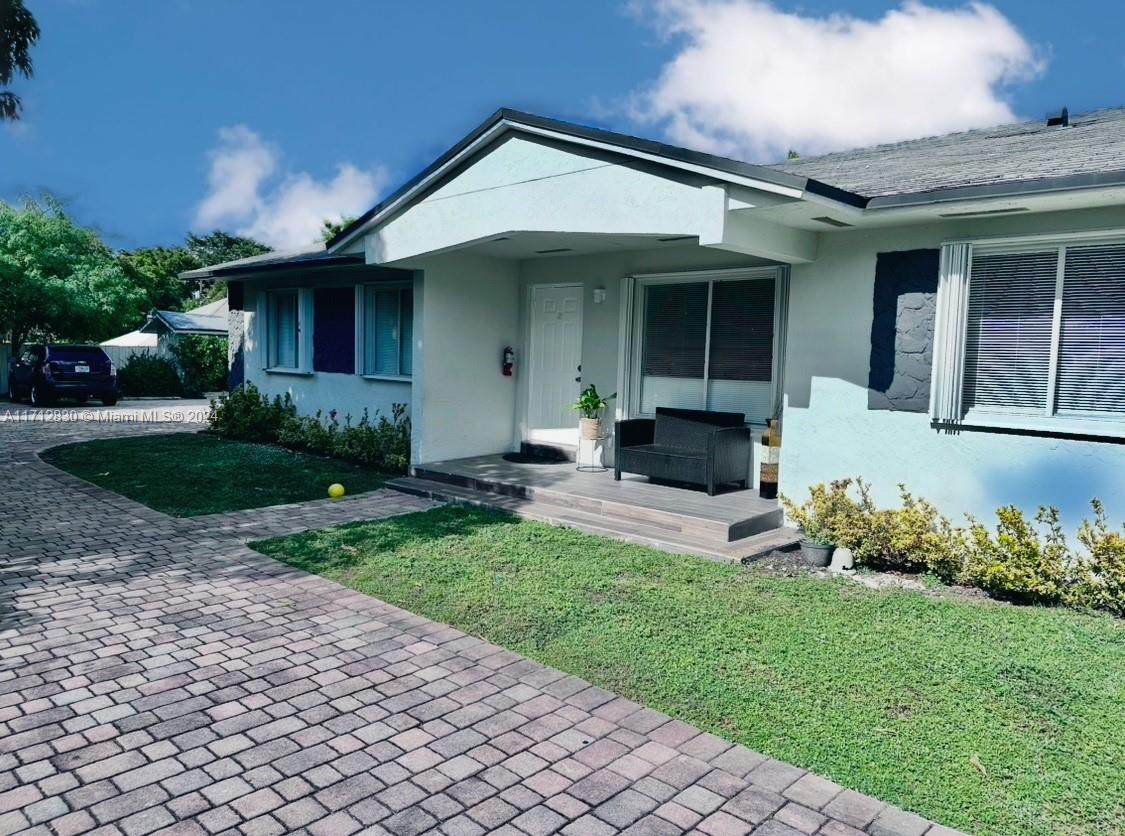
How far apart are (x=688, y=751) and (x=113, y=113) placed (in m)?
31.1

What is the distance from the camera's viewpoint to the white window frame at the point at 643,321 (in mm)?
8148

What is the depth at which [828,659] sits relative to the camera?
14.7 ft

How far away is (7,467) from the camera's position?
10797mm

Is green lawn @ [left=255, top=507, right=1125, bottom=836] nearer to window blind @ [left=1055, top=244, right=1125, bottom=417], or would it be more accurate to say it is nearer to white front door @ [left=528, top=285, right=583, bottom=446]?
window blind @ [left=1055, top=244, right=1125, bottom=417]

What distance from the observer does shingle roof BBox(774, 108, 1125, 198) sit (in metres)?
A: 5.75

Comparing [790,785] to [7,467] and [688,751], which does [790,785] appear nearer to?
[688,751]

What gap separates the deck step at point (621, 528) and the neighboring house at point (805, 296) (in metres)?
0.89

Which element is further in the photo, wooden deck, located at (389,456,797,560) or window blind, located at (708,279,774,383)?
window blind, located at (708,279,774,383)

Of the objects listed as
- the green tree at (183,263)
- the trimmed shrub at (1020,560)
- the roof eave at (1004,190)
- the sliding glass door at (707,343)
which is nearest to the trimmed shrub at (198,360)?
the green tree at (183,263)

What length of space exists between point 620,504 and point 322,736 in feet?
14.3

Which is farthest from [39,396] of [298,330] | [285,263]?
[285,263]

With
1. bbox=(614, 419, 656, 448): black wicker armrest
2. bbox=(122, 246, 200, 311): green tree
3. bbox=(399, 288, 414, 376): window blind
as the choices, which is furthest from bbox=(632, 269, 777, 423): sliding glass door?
bbox=(122, 246, 200, 311): green tree

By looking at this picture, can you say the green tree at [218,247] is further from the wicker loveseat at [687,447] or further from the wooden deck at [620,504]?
the wicker loveseat at [687,447]

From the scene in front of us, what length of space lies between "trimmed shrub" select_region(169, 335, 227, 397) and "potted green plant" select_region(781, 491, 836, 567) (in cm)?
2397
